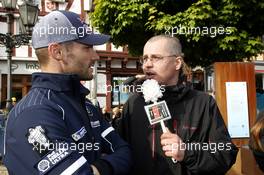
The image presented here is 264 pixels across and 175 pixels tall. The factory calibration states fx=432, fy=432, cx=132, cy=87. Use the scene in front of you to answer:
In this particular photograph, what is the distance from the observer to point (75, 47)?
218cm

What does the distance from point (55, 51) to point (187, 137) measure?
946 mm

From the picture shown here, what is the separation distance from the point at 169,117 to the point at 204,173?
389 millimetres

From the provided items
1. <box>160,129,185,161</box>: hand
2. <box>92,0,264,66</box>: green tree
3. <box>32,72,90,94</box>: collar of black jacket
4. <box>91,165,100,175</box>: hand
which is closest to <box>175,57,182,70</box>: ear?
<box>160,129,185,161</box>: hand

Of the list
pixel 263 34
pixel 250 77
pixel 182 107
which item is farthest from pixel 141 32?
pixel 182 107

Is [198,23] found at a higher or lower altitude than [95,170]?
higher

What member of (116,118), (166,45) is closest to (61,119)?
(166,45)

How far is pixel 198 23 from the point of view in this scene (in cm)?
1066

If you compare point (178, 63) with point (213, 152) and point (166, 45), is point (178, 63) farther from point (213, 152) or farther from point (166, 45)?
point (213, 152)

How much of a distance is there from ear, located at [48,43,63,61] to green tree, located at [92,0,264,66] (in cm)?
869

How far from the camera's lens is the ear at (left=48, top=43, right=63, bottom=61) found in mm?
2107

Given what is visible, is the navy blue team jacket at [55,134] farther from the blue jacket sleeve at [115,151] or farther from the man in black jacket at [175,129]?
Answer: the man in black jacket at [175,129]

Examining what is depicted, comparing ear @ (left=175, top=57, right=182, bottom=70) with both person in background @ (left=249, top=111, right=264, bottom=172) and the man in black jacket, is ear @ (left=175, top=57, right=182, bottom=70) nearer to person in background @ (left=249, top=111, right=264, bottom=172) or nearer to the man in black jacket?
the man in black jacket

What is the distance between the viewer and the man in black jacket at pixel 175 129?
243 cm

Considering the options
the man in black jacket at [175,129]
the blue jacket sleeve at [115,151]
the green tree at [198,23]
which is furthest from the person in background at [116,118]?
the green tree at [198,23]
